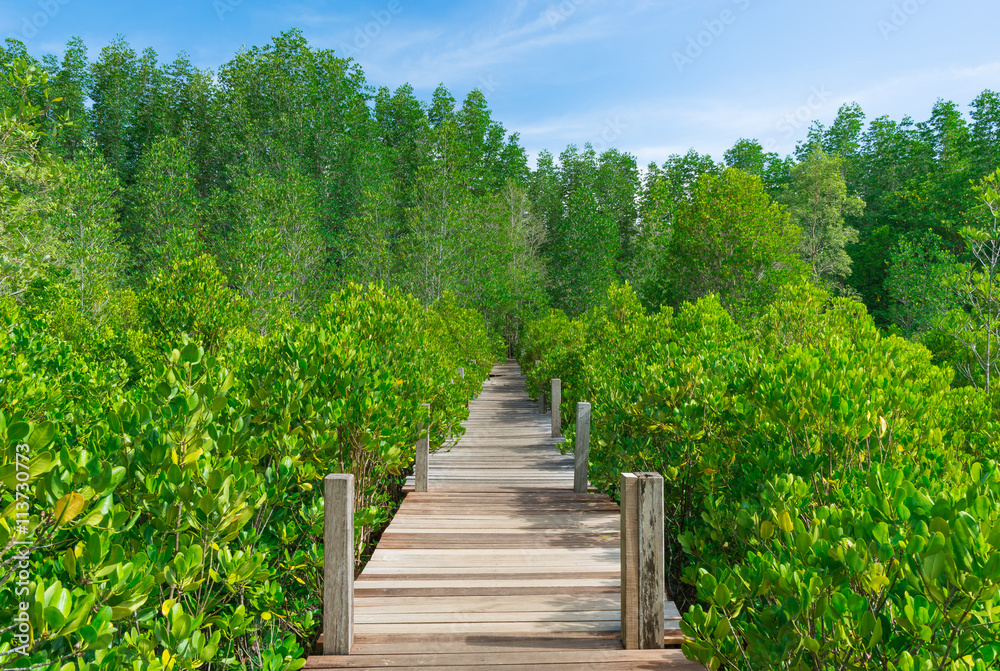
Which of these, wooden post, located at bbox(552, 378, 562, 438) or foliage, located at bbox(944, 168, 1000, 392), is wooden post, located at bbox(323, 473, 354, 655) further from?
foliage, located at bbox(944, 168, 1000, 392)

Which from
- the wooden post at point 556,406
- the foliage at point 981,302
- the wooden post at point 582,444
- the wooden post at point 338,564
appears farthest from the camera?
the wooden post at point 556,406

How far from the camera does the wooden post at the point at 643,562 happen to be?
3.06 metres

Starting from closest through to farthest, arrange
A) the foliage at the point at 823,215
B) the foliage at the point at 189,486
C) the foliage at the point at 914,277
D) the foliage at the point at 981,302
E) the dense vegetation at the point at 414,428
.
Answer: the foliage at the point at 189,486 → the dense vegetation at the point at 414,428 → the foliage at the point at 981,302 → the foliage at the point at 914,277 → the foliage at the point at 823,215

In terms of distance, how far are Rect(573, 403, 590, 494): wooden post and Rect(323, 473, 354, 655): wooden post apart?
12.0 feet

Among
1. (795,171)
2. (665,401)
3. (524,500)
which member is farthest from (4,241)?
(795,171)

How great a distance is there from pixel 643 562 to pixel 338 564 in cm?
181

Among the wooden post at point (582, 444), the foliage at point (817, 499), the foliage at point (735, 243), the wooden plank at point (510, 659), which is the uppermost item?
the foliage at point (735, 243)

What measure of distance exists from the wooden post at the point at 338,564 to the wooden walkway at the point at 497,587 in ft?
0.41

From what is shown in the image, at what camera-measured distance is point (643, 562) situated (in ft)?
10.1

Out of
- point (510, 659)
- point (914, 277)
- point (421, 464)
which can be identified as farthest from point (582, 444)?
point (914, 277)

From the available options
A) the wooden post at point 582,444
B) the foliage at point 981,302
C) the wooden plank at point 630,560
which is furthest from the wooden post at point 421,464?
the foliage at point 981,302

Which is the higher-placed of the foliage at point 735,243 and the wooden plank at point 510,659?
the foliage at point 735,243

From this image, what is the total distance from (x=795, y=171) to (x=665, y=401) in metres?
34.2

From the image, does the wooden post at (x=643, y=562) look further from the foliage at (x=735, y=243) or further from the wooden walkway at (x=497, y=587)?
the foliage at (x=735, y=243)
